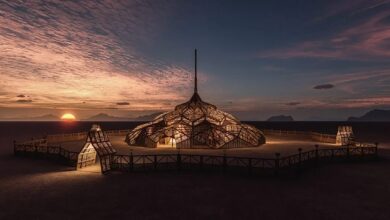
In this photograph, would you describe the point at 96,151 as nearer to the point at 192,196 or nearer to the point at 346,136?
the point at 192,196

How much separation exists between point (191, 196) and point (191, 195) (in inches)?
9.2

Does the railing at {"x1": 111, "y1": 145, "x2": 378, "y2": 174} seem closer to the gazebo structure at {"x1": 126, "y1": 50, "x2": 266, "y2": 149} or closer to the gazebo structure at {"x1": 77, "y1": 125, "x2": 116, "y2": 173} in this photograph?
the gazebo structure at {"x1": 77, "y1": 125, "x2": 116, "y2": 173}

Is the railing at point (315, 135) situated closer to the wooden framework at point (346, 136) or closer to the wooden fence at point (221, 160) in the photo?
the wooden framework at point (346, 136)

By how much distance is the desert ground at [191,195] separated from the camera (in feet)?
57.1

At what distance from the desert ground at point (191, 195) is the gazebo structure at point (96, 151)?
129 centimetres

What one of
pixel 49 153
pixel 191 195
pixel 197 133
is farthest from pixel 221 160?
pixel 49 153

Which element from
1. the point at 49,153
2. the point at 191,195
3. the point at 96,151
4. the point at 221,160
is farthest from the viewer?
the point at 49,153

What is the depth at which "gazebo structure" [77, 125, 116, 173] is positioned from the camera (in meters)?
28.0

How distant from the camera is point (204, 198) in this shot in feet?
66.4

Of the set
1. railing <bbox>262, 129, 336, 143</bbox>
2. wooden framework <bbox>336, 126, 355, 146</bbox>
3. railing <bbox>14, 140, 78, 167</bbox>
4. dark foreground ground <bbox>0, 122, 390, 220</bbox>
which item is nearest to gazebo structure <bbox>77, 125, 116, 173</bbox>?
railing <bbox>14, 140, 78, 167</bbox>

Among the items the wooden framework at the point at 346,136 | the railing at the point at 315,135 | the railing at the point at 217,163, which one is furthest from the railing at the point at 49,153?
the railing at the point at 315,135

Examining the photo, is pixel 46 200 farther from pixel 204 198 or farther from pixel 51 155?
pixel 51 155

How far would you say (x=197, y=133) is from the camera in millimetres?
42500

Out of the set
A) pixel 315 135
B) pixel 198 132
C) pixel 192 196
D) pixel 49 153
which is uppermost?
pixel 198 132
